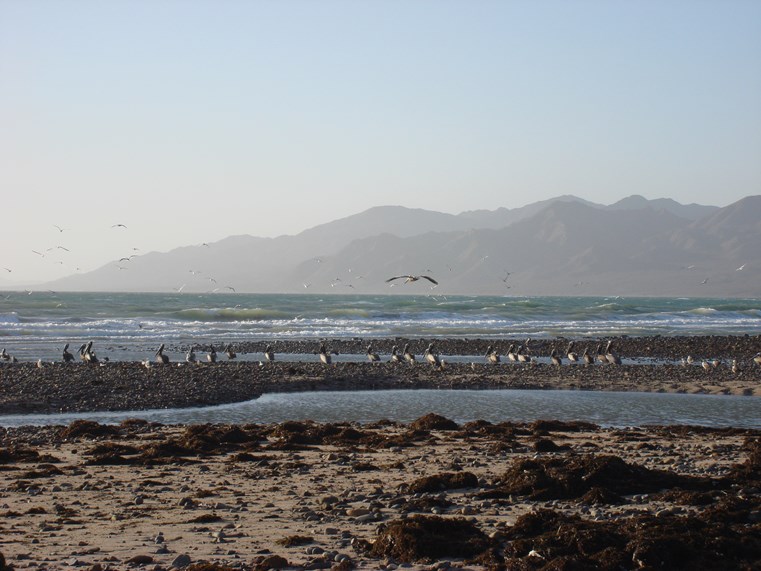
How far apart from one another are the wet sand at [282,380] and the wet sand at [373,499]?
4907 millimetres

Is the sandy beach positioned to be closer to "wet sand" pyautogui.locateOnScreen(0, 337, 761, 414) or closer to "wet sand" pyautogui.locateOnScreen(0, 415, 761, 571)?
"wet sand" pyautogui.locateOnScreen(0, 415, 761, 571)

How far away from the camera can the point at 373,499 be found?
10.9m

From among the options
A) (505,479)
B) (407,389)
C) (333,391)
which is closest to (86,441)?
(505,479)

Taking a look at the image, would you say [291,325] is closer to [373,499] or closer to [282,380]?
[282,380]

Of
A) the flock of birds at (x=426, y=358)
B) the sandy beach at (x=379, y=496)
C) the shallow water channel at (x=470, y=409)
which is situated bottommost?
the shallow water channel at (x=470, y=409)

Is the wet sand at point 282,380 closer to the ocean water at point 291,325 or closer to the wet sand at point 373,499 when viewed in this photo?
the wet sand at point 373,499

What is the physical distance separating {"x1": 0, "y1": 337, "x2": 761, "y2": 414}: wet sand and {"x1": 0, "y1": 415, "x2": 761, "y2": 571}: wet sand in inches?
193

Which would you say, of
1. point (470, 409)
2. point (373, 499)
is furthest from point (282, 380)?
point (373, 499)

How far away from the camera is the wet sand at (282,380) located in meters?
21.3

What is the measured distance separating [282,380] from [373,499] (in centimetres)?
1477

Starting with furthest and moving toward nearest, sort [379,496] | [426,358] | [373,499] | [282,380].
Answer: [426,358] → [282,380] → [379,496] → [373,499]

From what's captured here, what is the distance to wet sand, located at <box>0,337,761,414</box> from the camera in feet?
69.8

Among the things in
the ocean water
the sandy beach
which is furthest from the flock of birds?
the sandy beach

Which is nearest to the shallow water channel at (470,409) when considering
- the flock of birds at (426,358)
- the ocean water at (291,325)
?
the flock of birds at (426,358)
